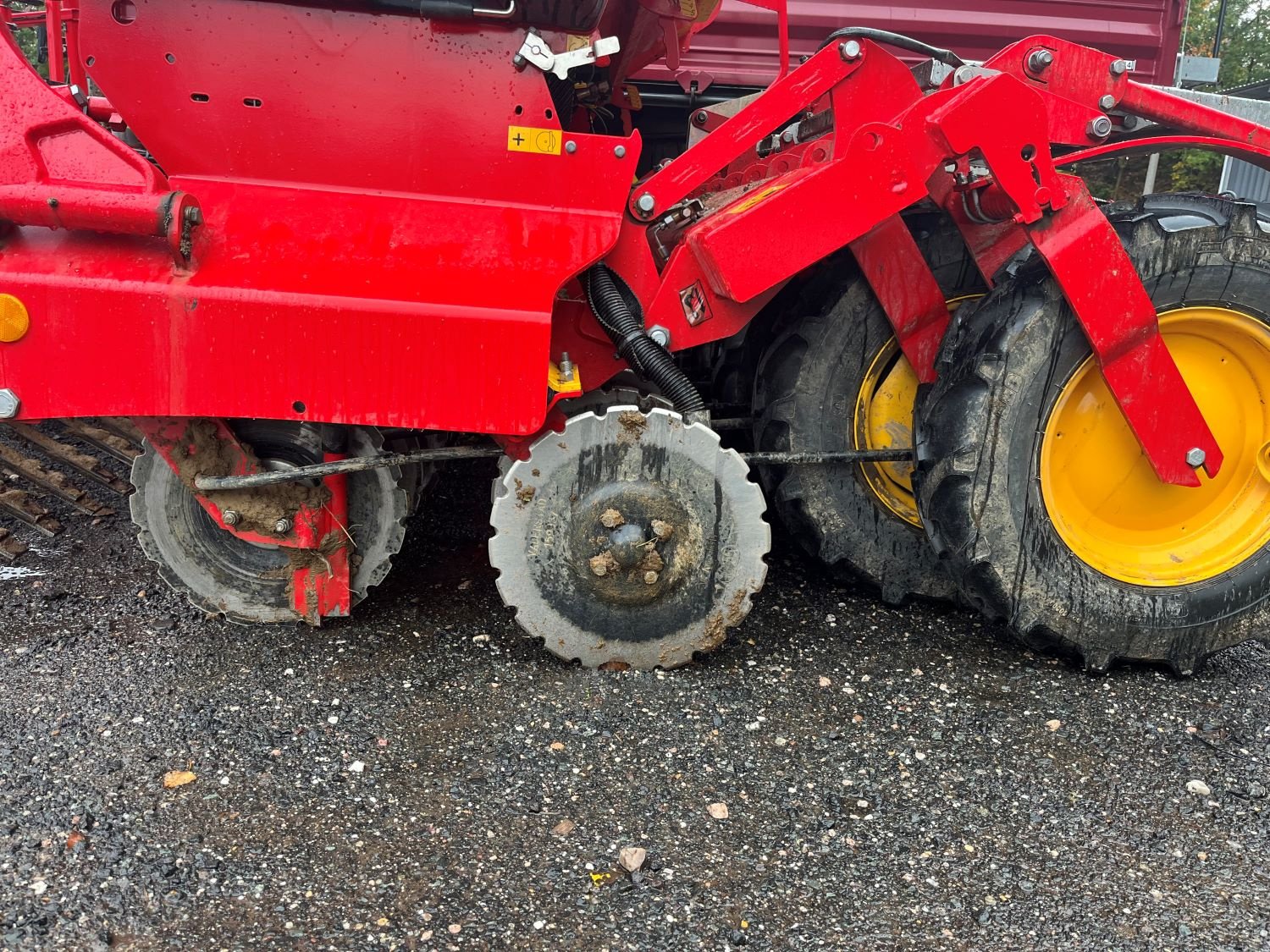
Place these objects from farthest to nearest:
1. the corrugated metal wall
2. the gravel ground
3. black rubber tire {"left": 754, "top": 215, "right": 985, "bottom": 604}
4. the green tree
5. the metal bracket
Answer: the green tree
the corrugated metal wall
black rubber tire {"left": 754, "top": 215, "right": 985, "bottom": 604}
the metal bracket
the gravel ground

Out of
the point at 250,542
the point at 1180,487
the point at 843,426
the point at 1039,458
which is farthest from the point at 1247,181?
the point at 250,542

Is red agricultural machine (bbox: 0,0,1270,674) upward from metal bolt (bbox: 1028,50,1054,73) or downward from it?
downward

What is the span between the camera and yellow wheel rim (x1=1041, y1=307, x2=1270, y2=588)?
2820mm

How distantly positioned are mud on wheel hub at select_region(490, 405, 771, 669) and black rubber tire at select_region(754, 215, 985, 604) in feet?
→ 1.98

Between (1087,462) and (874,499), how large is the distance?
639 millimetres

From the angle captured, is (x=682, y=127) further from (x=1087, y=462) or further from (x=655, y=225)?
(x=1087, y=462)

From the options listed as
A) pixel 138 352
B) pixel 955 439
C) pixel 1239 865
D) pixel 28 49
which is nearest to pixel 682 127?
pixel 955 439

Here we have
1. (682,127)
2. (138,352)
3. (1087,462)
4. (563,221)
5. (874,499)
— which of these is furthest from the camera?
(682,127)

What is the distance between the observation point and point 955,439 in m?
2.64

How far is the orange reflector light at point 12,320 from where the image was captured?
2223mm

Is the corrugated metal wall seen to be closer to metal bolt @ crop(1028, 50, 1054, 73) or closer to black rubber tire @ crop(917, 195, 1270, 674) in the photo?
black rubber tire @ crop(917, 195, 1270, 674)

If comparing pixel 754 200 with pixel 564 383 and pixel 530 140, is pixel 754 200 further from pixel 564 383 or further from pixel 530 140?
pixel 564 383

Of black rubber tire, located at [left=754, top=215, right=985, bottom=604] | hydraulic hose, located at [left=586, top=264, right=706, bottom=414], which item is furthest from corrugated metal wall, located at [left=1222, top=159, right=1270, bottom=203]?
hydraulic hose, located at [left=586, top=264, right=706, bottom=414]

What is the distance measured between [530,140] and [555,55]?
203 millimetres
